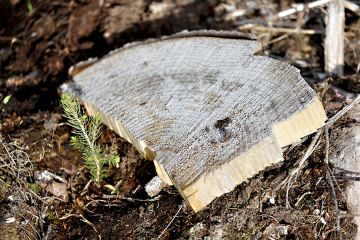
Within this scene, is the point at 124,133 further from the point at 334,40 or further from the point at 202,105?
the point at 334,40

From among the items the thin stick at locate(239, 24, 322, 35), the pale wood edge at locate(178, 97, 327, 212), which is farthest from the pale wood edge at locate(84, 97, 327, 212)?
the thin stick at locate(239, 24, 322, 35)

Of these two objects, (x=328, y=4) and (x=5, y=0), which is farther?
(x=5, y=0)

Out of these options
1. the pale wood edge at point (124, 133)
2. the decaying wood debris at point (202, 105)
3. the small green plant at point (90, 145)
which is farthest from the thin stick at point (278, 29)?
the small green plant at point (90, 145)

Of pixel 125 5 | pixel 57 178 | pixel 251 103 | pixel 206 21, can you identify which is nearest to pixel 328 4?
pixel 206 21

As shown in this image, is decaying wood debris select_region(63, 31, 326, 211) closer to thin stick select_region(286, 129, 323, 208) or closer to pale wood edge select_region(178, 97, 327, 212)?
pale wood edge select_region(178, 97, 327, 212)

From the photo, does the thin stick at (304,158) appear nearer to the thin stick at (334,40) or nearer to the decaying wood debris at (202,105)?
the decaying wood debris at (202,105)

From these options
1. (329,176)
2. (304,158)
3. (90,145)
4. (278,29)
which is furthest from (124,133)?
(278,29)

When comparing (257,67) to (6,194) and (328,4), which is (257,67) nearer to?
(328,4)
